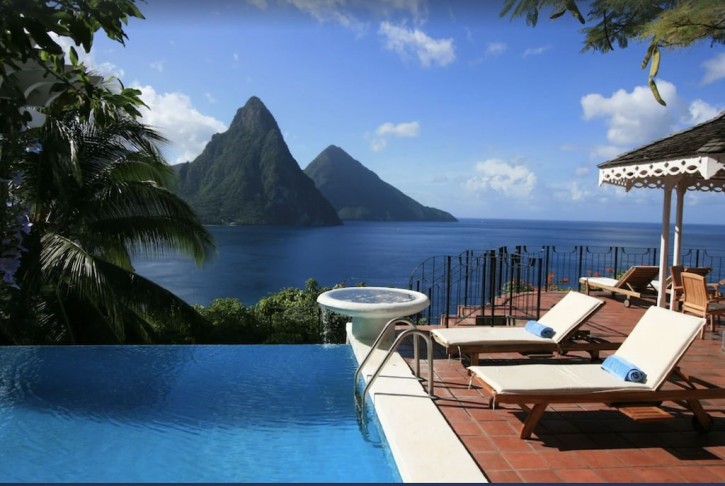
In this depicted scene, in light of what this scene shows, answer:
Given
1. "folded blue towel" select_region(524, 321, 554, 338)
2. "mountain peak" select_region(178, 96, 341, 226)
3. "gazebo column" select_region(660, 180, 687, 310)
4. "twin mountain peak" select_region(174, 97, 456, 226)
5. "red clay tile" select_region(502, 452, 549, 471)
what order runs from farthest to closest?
"mountain peak" select_region(178, 96, 341, 226)
"twin mountain peak" select_region(174, 97, 456, 226)
"gazebo column" select_region(660, 180, 687, 310)
"folded blue towel" select_region(524, 321, 554, 338)
"red clay tile" select_region(502, 452, 549, 471)

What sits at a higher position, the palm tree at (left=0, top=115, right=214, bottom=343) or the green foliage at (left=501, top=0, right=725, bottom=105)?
the green foliage at (left=501, top=0, right=725, bottom=105)

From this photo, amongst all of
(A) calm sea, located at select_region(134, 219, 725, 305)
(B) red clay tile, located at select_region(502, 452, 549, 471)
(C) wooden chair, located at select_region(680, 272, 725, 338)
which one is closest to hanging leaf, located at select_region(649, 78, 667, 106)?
(B) red clay tile, located at select_region(502, 452, 549, 471)

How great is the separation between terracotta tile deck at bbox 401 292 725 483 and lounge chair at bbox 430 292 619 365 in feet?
1.52

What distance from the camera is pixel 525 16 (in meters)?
5.14

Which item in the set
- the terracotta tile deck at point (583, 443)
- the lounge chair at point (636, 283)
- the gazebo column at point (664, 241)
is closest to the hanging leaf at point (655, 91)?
the terracotta tile deck at point (583, 443)

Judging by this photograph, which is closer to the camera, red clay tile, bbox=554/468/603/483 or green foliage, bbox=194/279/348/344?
red clay tile, bbox=554/468/603/483

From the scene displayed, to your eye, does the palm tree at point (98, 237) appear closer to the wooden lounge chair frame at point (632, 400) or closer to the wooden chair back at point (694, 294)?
the wooden lounge chair frame at point (632, 400)

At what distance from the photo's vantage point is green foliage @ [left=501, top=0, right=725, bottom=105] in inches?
191

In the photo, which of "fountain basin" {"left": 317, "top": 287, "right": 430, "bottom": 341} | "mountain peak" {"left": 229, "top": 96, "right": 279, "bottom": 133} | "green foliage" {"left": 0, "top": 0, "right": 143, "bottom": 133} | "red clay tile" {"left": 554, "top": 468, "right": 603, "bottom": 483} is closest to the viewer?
"green foliage" {"left": 0, "top": 0, "right": 143, "bottom": 133}

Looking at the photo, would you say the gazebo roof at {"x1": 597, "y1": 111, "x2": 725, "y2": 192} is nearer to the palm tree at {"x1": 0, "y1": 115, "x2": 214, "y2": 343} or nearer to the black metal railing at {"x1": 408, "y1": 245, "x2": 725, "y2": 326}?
the black metal railing at {"x1": 408, "y1": 245, "x2": 725, "y2": 326}

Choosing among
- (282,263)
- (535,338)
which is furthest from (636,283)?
(282,263)

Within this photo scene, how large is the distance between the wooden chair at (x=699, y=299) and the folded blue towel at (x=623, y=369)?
3.78 metres

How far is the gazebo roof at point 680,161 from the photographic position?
20.1ft

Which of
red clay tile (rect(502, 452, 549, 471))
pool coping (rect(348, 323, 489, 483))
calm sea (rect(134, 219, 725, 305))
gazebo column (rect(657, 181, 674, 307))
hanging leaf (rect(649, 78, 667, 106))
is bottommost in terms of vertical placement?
Answer: calm sea (rect(134, 219, 725, 305))
